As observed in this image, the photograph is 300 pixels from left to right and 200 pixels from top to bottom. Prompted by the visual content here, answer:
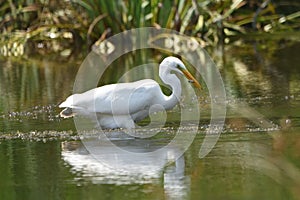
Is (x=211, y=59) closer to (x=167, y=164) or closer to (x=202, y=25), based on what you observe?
(x=202, y=25)

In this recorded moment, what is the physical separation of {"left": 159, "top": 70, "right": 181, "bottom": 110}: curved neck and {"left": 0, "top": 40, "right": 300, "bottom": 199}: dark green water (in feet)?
0.74

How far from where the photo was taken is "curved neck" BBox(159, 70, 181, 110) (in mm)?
9094

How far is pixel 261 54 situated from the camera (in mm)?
15750

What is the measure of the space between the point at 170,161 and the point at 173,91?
5.71ft

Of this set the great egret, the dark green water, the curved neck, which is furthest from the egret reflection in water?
the curved neck

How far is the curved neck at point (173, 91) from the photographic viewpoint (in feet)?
29.8

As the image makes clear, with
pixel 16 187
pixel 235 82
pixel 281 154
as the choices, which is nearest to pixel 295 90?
pixel 235 82

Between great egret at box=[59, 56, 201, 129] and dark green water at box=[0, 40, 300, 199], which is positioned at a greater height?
great egret at box=[59, 56, 201, 129]

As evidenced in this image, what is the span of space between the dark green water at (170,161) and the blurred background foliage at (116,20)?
4785mm

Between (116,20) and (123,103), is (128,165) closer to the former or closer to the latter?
(123,103)

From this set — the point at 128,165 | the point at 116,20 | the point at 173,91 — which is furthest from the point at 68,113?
the point at 116,20

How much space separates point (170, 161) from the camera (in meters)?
7.54

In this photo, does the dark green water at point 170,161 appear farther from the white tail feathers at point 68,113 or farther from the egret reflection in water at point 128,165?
the white tail feathers at point 68,113

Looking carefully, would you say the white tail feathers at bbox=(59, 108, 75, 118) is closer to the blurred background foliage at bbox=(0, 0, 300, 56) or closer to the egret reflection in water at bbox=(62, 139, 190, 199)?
the egret reflection in water at bbox=(62, 139, 190, 199)
